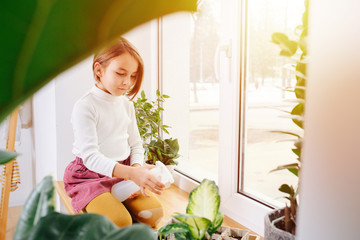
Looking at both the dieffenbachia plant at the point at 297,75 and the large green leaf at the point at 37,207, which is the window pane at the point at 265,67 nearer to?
the dieffenbachia plant at the point at 297,75

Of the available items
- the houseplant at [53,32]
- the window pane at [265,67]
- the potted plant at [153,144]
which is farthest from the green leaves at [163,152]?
the houseplant at [53,32]

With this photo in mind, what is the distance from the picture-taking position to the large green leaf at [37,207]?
0.24 m

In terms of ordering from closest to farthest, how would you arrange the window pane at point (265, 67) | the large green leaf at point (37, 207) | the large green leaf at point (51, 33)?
the large green leaf at point (51, 33)
the large green leaf at point (37, 207)
the window pane at point (265, 67)

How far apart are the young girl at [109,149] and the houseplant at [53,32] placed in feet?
3.27

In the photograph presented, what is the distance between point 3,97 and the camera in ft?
0.42

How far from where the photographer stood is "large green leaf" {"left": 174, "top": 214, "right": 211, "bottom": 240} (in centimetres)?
53

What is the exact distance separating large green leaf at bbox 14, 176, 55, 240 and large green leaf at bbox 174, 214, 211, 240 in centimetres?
31

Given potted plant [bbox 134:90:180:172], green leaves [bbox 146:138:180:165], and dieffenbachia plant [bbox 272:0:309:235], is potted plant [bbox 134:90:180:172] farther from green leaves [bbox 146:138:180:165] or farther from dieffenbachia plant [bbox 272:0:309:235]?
dieffenbachia plant [bbox 272:0:309:235]

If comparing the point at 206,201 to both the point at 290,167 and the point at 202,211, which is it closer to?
the point at 202,211

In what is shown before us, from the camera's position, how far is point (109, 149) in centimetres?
132

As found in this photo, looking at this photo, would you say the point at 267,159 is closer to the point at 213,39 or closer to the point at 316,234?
the point at 213,39

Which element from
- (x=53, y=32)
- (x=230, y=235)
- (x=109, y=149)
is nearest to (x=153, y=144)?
(x=109, y=149)

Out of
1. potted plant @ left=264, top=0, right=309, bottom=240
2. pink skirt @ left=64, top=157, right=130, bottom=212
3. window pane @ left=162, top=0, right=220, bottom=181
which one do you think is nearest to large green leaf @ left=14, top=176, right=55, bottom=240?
potted plant @ left=264, top=0, right=309, bottom=240

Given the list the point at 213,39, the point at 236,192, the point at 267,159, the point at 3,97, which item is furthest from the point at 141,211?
the point at 3,97
